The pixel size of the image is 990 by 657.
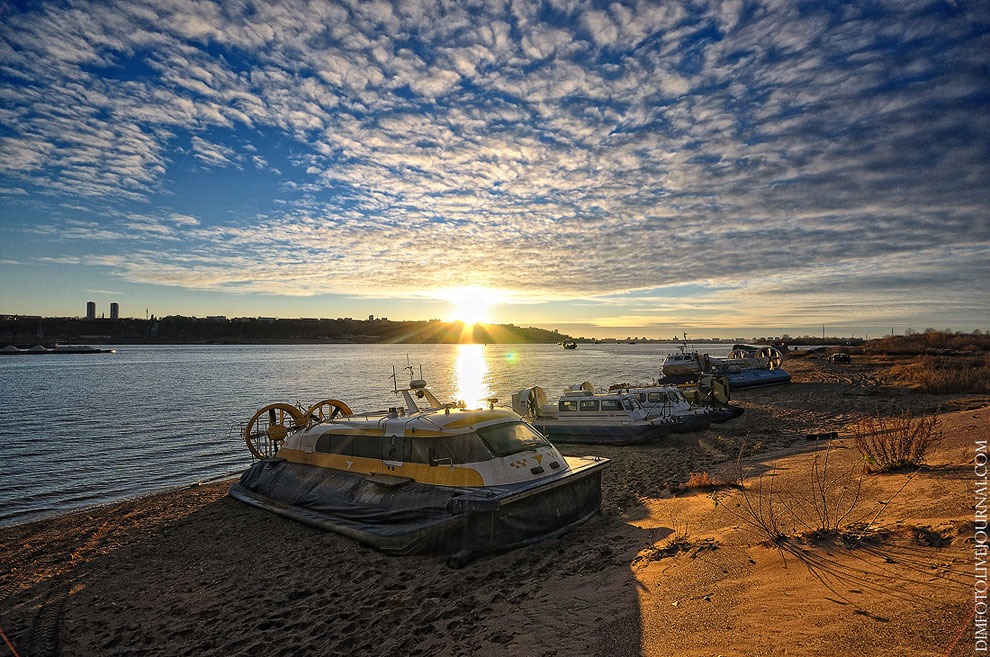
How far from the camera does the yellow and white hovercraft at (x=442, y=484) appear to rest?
27.3 ft

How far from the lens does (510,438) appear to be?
961cm

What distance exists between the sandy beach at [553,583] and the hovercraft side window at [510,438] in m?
1.80

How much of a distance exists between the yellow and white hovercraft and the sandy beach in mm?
393

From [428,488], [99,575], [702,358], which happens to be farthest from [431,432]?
[702,358]

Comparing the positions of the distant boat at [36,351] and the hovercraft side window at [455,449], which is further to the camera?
the distant boat at [36,351]

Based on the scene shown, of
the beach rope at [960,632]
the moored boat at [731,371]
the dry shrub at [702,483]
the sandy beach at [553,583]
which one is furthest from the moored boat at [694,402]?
the beach rope at [960,632]

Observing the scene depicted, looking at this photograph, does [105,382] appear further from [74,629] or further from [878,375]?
[878,375]

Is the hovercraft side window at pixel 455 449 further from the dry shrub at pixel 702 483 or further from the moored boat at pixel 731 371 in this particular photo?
the moored boat at pixel 731 371

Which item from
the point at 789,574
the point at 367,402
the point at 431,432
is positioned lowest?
the point at 367,402

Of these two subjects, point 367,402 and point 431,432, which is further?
point 367,402

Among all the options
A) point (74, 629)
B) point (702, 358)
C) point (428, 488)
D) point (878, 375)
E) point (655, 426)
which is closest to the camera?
point (74, 629)

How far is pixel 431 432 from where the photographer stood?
9.47 metres

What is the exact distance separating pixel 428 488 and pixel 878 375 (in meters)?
44.3

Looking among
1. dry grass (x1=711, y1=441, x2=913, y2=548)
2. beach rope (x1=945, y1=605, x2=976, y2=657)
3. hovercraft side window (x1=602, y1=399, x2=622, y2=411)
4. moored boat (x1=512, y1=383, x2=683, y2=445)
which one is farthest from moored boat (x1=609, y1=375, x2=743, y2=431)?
beach rope (x1=945, y1=605, x2=976, y2=657)
